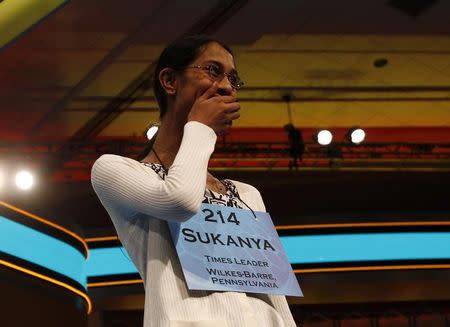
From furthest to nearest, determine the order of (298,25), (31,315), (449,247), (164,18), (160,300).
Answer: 1. (449,247)
2. (298,25)
3. (164,18)
4. (31,315)
5. (160,300)

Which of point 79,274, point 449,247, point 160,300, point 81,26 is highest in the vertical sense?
point 81,26

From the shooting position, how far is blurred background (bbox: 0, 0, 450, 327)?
6445 millimetres

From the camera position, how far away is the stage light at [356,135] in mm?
8133

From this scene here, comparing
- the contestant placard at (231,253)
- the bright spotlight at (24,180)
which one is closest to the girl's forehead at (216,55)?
the contestant placard at (231,253)

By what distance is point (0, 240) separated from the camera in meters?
5.39

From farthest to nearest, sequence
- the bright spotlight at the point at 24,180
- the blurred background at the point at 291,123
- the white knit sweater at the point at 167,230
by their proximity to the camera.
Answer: the bright spotlight at the point at 24,180 < the blurred background at the point at 291,123 < the white knit sweater at the point at 167,230

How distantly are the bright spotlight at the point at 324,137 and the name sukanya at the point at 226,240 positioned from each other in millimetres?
6852

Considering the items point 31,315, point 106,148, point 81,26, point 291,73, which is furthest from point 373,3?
point 31,315

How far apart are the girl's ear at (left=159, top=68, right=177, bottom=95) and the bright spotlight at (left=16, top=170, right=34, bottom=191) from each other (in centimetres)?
635

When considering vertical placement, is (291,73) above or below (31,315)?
above

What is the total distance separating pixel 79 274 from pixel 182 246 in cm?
518

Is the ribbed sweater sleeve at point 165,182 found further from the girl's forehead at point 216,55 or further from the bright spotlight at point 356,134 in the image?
the bright spotlight at point 356,134

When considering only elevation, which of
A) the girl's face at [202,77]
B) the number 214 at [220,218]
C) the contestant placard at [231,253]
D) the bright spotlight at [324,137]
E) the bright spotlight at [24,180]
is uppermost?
the bright spotlight at [324,137]

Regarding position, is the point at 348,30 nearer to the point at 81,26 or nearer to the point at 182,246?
the point at 81,26
